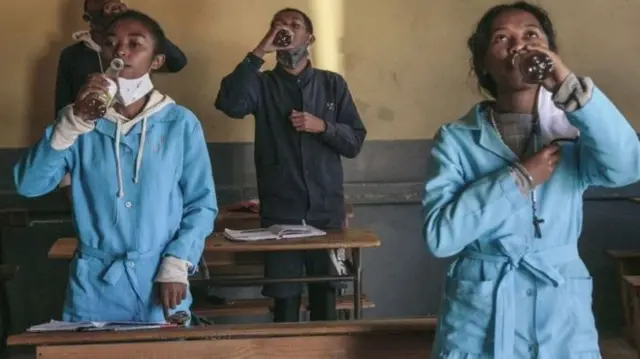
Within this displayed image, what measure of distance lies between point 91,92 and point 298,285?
1943 millimetres

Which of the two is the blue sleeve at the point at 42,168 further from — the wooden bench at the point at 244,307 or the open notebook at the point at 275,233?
the wooden bench at the point at 244,307

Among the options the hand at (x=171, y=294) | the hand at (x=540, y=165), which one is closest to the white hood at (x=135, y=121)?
the hand at (x=171, y=294)

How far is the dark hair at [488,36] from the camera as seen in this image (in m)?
1.78

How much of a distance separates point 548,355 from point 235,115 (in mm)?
2444

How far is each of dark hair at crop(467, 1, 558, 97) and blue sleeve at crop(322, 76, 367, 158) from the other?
1.87 metres

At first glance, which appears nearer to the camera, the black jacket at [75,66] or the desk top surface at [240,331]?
the desk top surface at [240,331]

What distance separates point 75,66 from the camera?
13.6 ft

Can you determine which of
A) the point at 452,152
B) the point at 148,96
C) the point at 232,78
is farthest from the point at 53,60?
the point at 452,152

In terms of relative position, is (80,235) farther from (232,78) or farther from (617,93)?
(617,93)

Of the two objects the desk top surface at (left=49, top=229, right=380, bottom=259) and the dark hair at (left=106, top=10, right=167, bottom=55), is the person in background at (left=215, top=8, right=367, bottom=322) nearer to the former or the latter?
the desk top surface at (left=49, top=229, right=380, bottom=259)

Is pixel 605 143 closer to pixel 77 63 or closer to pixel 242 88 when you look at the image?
pixel 242 88

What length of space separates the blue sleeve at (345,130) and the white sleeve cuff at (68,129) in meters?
1.85

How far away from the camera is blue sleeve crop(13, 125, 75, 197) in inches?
79.1

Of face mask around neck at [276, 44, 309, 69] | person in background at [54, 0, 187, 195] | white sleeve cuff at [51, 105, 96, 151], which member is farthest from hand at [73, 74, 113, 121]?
person in background at [54, 0, 187, 195]
